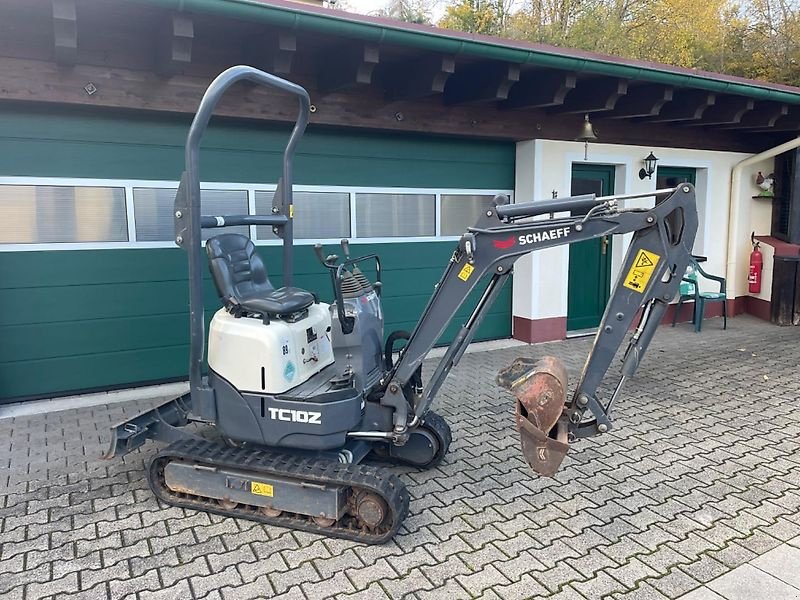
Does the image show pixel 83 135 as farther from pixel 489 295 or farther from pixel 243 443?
pixel 489 295

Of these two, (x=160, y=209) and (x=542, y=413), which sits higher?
(x=160, y=209)

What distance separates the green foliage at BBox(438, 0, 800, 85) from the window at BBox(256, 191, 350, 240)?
16.5 m

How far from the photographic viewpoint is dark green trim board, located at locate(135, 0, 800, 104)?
4.20m

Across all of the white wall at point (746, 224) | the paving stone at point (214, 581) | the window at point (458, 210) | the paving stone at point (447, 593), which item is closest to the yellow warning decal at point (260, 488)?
the paving stone at point (214, 581)

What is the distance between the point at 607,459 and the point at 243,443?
230 cm

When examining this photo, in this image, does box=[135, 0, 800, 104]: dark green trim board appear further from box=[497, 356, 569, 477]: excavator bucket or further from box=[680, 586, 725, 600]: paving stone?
box=[680, 586, 725, 600]: paving stone

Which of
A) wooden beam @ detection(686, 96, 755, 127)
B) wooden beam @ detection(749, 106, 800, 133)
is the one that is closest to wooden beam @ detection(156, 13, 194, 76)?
wooden beam @ detection(686, 96, 755, 127)

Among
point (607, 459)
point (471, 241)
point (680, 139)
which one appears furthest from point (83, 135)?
point (680, 139)

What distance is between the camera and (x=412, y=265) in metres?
6.78

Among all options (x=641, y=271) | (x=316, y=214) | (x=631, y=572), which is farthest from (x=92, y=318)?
(x=631, y=572)

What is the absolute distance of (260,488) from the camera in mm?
3102

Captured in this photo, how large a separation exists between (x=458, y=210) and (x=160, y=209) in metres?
3.23

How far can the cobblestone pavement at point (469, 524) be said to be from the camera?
2656 millimetres

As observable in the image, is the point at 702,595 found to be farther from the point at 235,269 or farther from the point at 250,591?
the point at 235,269
